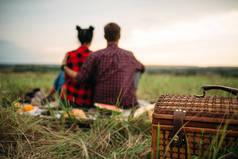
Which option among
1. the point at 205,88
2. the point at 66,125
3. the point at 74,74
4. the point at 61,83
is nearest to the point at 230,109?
the point at 205,88

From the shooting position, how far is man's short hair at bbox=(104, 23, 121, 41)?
9.82 feet

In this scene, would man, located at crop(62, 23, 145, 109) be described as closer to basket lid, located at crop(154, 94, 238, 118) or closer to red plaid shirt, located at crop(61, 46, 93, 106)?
red plaid shirt, located at crop(61, 46, 93, 106)

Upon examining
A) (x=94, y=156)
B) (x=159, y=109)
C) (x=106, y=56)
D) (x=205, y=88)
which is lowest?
(x=94, y=156)

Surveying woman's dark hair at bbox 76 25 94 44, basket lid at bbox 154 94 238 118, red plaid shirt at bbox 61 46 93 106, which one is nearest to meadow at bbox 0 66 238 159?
basket lid at bbox 154 94 238 118

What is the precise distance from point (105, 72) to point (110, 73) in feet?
0.28

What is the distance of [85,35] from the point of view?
339 centimetres

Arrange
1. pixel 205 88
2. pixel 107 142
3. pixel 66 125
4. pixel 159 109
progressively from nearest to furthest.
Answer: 1. pixel 159 109
2. pixel 205 88
3. pixel 107 142
4. pixel 66 125

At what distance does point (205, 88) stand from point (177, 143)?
1.86ft

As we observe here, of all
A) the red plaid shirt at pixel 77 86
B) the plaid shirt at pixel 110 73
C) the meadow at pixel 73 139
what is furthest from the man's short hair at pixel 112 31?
the meadow at pixel 73 139

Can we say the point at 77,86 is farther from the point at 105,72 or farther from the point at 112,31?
the point at 112,31

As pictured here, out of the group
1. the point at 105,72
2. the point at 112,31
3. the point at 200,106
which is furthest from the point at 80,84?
the point at 200,106

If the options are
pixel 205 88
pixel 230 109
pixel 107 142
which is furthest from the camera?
pixel 107 142

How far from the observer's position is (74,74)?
314 cm

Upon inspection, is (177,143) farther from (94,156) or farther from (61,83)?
(61,83)
